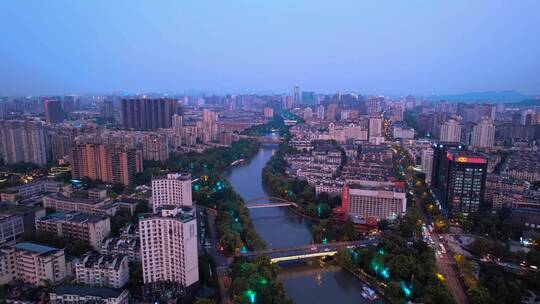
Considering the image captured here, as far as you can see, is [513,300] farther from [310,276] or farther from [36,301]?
[36,301]

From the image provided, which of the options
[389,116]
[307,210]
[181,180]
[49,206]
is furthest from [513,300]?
[389,116]

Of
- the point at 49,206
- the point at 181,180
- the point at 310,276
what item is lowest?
the point at 310,276

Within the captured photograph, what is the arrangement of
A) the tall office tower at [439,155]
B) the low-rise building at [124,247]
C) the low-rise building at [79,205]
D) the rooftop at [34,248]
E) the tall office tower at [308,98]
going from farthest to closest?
the tall office tower at [308,98] < the tall office tower at [439,155] < the low-rise building at [79,205] < the low-rise building at [124,247] < the rooftop at [34,248]

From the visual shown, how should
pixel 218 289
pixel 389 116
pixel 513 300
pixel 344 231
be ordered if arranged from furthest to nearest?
1. pixel 389 116
2. pixel 344 231
3. pixel 218 289
4. pixel 513 300

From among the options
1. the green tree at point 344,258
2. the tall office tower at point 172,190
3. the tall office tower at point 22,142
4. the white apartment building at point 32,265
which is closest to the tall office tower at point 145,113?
the tall office tower at point 22,142

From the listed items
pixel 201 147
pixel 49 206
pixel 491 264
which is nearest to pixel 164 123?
pixel 201 147

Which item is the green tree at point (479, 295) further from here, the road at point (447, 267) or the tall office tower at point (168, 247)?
the tall office tower at point (168, 247)

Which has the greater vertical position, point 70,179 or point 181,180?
point 181,180

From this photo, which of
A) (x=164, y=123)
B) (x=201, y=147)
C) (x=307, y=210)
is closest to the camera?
(x=307, y=210)

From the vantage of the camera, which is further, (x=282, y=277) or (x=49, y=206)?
(x=49, y=206)
